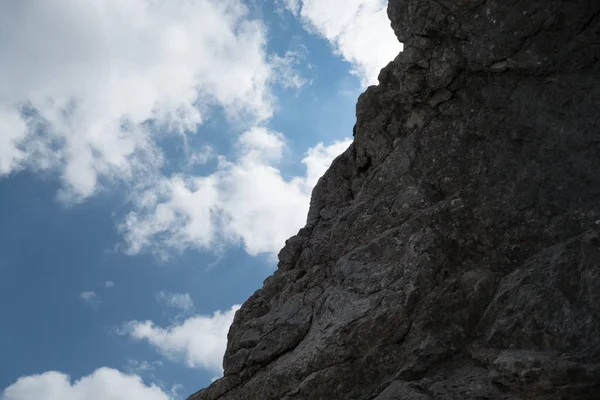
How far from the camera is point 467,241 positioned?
59.4 ft

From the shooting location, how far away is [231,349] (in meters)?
22.8

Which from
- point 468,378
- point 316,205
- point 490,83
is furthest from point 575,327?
point 316,205

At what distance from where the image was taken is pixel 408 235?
19.1 m

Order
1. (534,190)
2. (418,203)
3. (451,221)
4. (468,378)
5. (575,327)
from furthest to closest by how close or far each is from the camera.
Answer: (418,203)
(451,221)
(534,190)
(468,378)
(575,327)

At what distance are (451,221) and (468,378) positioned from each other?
5.25 metres

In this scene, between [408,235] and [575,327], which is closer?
[575,327]

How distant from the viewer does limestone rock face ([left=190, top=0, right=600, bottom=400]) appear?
48.9 feet

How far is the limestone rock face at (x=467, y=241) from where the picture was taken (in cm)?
1491

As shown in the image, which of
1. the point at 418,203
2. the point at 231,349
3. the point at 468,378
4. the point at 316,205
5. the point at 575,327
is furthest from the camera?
the point at 316,205

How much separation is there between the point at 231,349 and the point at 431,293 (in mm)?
9118

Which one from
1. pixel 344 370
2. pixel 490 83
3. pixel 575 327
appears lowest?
pixel 575 327

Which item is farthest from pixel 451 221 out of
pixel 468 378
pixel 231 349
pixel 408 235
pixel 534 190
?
pixel 231 349

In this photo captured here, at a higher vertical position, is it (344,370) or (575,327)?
(344,370)

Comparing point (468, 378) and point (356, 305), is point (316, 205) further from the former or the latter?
point (468, 378)
